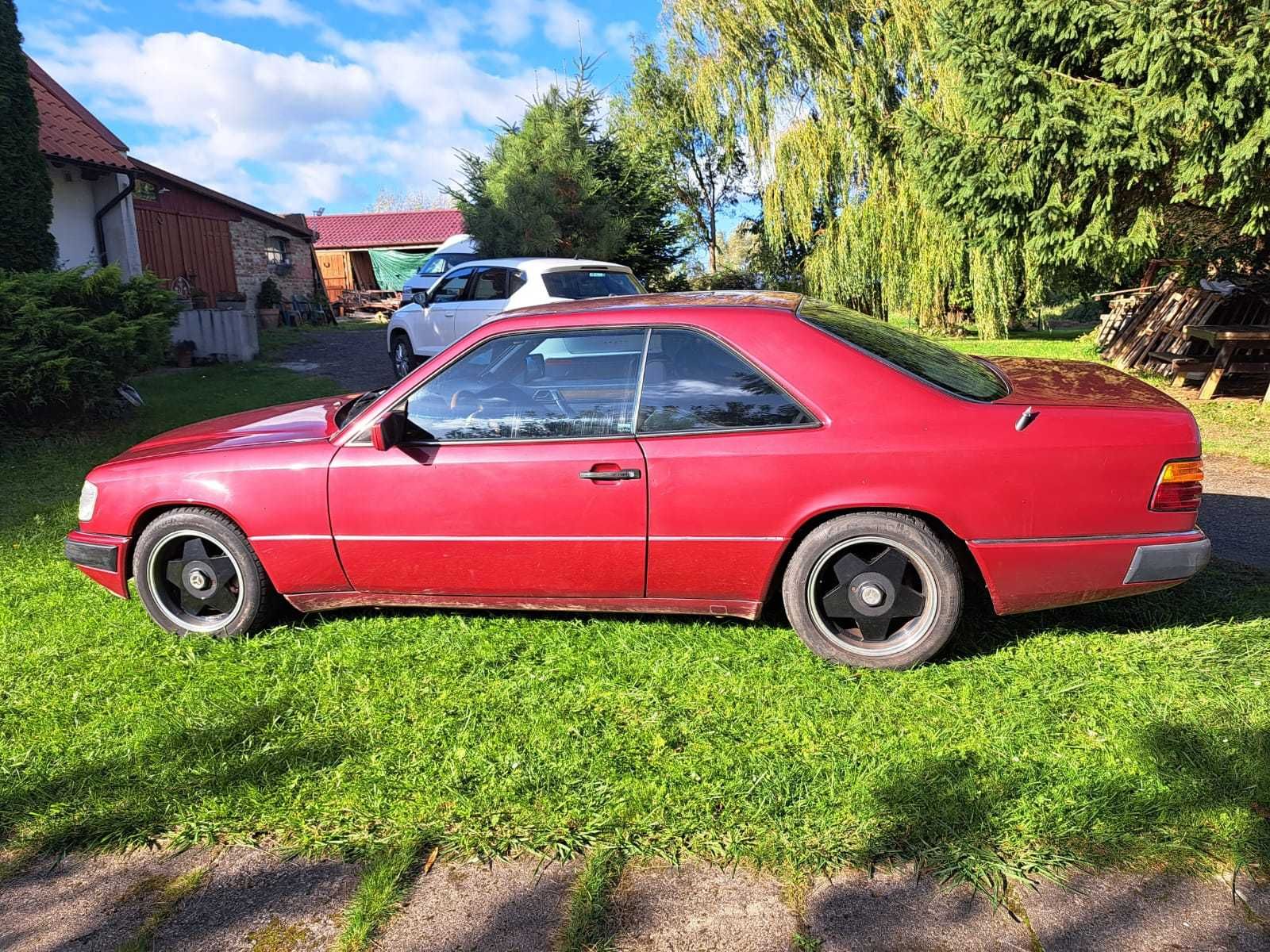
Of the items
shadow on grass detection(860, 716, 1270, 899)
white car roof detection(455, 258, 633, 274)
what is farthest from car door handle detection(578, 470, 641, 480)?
white car roof detection(455, 258, 633, 274)

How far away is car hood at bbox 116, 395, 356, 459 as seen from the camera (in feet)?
13.2

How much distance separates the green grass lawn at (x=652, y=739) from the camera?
2609 mm

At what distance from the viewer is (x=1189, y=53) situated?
7.82 meters

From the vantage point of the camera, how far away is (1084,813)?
2.62 metres

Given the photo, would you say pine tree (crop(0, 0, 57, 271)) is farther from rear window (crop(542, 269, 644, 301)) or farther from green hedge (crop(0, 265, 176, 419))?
rear window (crop(542, 269, 644, 301))

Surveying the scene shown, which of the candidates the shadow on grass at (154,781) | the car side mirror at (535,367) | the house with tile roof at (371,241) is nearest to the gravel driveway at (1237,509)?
the car side mirror at (535,367)

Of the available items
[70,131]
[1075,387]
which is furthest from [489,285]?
[1075,387]

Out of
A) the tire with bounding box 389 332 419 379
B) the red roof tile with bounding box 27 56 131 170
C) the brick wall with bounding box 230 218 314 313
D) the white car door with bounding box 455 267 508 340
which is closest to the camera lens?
the white car door with bounding box 455 267 508 340

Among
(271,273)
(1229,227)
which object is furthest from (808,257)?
(271,273)

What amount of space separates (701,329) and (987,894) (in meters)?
2.28

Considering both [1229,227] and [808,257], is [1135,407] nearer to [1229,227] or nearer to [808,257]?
[1229,227]

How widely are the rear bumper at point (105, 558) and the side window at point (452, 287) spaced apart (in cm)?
781

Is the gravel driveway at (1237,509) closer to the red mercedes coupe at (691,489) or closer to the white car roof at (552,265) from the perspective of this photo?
the red mercedes coupe at (691,489)

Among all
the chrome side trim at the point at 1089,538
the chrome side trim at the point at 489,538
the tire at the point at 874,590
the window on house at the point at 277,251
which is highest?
the window on house at the point at 277,251
